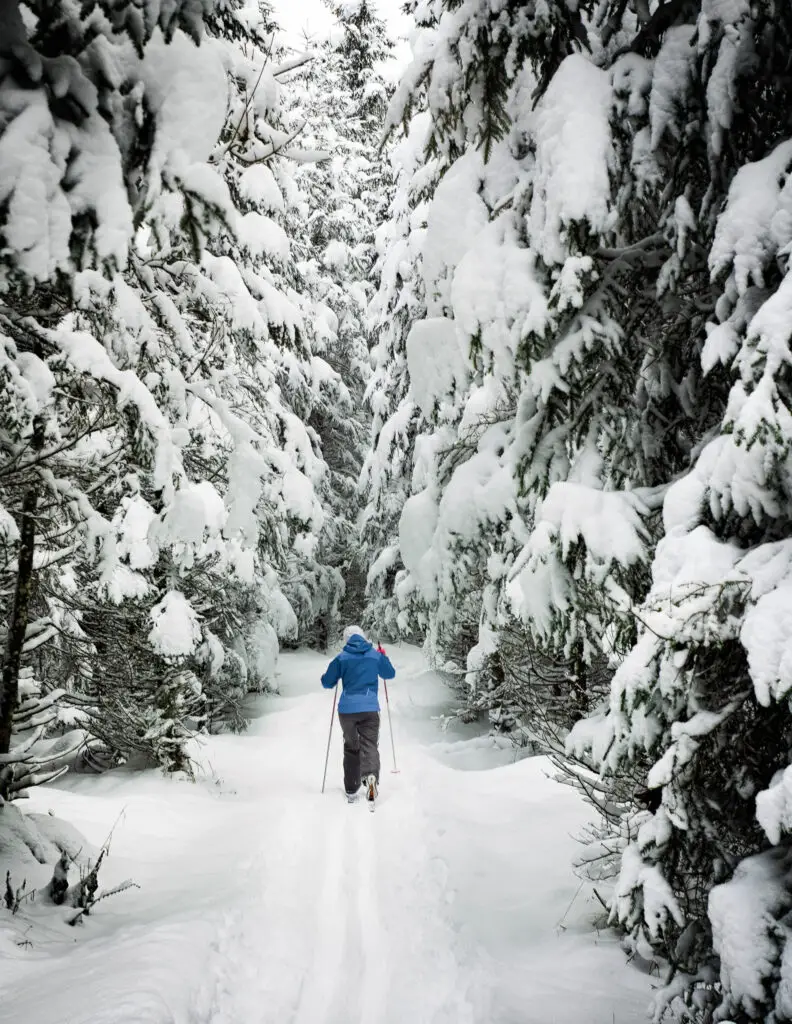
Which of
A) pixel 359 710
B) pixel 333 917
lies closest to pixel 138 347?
pixel 333 917

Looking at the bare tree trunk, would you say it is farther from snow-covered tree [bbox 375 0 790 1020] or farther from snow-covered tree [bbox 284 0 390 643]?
snow-covered tree [bbox 284 0 390 643]

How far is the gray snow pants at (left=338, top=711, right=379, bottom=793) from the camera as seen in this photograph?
789 centimetres

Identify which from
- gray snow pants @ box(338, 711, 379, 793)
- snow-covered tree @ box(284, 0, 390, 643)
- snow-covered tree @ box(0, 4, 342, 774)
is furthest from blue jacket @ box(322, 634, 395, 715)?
snow-covered tree @ box(284, 0, 390, 643)

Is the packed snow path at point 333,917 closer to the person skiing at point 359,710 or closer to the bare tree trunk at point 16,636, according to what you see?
the person skiing at point 359,710

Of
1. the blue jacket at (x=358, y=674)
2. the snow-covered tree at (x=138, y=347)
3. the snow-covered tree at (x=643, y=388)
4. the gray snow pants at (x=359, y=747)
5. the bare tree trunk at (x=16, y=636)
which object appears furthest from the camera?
the blue jacket at (x=358, y=674)

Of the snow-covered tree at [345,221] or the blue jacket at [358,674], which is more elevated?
the snow-covered tree at [345,221]

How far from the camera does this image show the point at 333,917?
15.4ft

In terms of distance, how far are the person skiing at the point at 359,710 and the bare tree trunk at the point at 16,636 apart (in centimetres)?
399

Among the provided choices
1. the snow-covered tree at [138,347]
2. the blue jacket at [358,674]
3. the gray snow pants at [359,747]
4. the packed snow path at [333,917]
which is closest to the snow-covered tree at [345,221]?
the snow-covered tree at [138,347]

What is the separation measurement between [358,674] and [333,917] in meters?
3.69

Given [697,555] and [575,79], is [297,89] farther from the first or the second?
[697,555]

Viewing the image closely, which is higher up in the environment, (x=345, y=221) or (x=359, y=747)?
(x=345, y=221)

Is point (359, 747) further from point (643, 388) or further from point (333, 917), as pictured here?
point (643, 388)

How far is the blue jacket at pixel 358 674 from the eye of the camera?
8.16 metres
